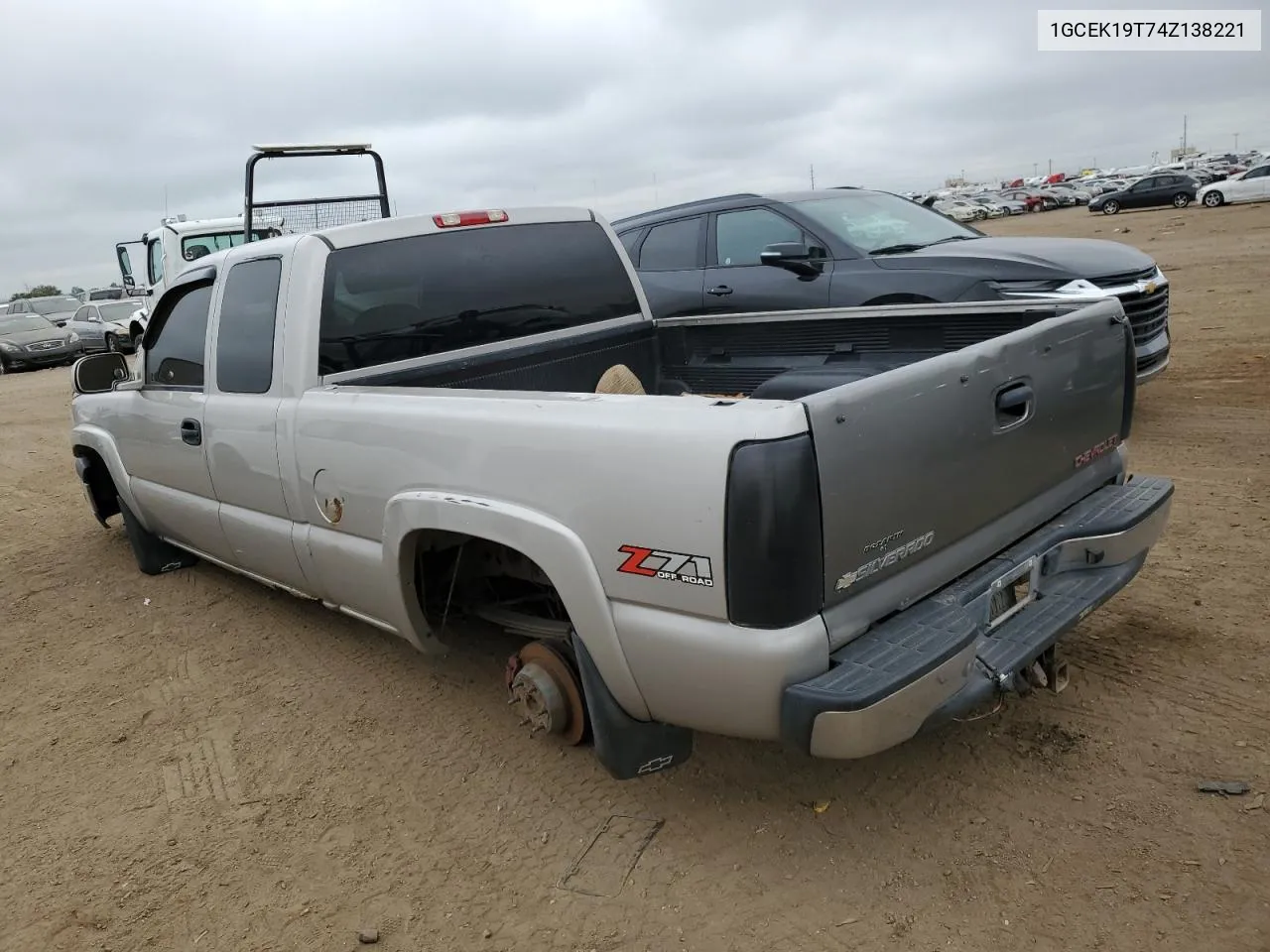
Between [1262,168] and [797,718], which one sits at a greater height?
[1262,168]

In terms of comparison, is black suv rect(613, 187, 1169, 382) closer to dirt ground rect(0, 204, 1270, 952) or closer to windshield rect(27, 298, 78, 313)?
dirt ground rect(0, 204, 1270, 952)

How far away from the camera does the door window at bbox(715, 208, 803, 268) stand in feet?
23.6

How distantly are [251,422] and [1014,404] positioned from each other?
9.37 feet

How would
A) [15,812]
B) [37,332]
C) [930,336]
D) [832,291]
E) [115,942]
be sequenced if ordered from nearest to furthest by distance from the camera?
[115,942] < [15,812] < [930,336] < [832,291] < [37,332]

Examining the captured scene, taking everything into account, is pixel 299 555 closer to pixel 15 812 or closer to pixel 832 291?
pixel 15 812

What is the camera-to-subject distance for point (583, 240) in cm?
451

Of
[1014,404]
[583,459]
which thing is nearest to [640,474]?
[583,459]

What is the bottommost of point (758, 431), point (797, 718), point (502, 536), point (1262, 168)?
point (797, 718)

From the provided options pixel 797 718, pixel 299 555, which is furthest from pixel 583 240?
pixel 797 718

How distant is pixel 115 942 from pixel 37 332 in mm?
22940

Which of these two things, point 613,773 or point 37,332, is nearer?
point 613,773

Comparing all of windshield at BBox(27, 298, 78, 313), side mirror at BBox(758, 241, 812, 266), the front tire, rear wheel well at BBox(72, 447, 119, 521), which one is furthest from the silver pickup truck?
windshield at BBox(27, 298, 78, 313)

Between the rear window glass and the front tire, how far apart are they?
2562mm

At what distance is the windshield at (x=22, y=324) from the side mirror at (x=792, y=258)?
20.9 meters
